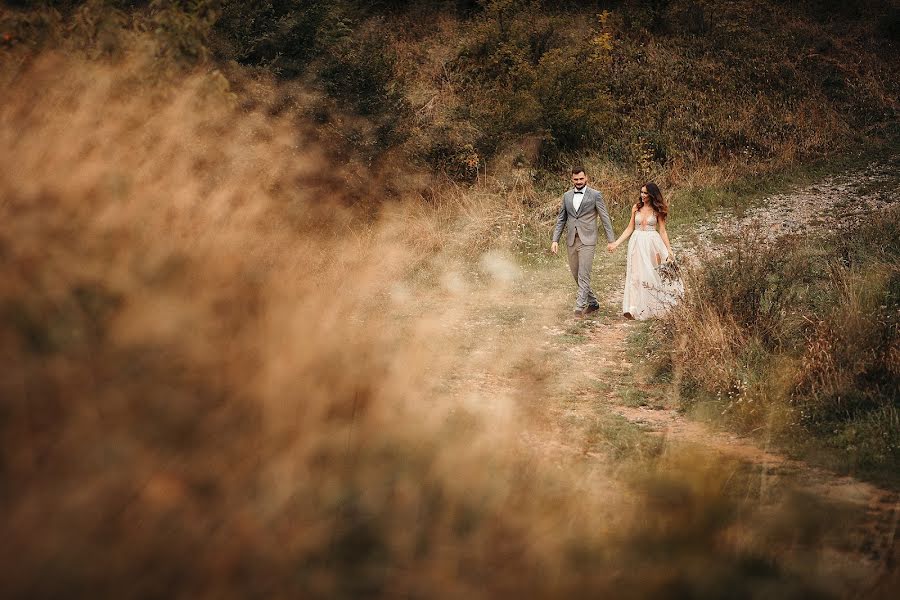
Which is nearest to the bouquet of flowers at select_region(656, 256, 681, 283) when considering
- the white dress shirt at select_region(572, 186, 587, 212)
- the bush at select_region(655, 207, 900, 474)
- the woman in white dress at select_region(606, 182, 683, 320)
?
the bush at select_region(655, 207, 900, 474)

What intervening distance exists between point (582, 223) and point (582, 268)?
0.58m

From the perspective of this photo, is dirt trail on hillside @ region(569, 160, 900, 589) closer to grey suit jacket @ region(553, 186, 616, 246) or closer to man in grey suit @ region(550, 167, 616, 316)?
man in grey suit @ region(550, 167, 616, 316)

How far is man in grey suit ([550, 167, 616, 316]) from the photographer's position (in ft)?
30.0

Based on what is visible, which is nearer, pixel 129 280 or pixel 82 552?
pixel 82 552

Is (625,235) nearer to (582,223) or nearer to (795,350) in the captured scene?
(582,223)

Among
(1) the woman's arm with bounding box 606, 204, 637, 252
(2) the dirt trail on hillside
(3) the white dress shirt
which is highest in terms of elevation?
(3) the white dress shirt

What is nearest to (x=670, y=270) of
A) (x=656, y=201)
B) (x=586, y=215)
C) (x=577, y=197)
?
(x=656, y=201)

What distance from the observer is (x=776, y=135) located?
62.2 feet

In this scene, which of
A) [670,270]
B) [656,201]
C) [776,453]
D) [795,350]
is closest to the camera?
Answer: [776,453]

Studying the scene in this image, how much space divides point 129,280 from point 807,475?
4.12 metres

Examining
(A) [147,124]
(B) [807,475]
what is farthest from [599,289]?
(A) [147,124]

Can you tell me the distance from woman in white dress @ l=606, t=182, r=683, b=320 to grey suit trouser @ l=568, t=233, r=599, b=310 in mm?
301

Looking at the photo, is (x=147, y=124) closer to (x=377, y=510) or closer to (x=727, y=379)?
(x=377, y=510)

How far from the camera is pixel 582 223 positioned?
919 cm
